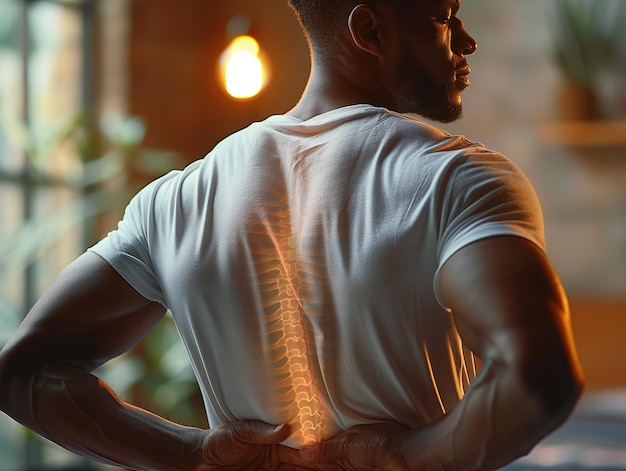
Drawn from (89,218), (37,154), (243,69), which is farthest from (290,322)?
(89,218)

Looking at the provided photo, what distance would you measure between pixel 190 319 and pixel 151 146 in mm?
3530

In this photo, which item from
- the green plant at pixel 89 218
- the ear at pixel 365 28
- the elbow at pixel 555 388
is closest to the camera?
the elbow at pixel 555 388

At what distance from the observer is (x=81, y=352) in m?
1.02

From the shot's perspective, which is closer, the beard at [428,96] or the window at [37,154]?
the beard at [428,96]

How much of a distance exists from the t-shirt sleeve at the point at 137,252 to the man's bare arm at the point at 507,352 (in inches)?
14.5

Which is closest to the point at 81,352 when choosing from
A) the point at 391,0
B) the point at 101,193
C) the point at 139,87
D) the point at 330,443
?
the point at 330,443

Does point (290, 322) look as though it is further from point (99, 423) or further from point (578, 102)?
point (578, 102)

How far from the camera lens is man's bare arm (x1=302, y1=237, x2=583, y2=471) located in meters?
0.73

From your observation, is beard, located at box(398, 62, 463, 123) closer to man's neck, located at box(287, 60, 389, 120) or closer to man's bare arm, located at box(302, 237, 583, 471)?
man's neck, located at box(287, 60, 389, 120)

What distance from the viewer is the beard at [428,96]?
37.4 inches

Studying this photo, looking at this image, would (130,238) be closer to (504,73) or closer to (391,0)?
(391,0)

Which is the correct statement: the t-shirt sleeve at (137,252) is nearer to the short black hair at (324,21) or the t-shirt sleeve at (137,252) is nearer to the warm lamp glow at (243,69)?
the short black hair at (324,21)

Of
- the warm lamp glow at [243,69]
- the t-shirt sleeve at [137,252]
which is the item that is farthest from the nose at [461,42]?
the warm lamp glow at [243,69]

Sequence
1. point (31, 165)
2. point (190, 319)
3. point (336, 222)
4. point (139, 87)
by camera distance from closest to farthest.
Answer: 1. point (336, 222)
2. point (190, 319)
3. point (31, 165)
4. point (139, 87)
